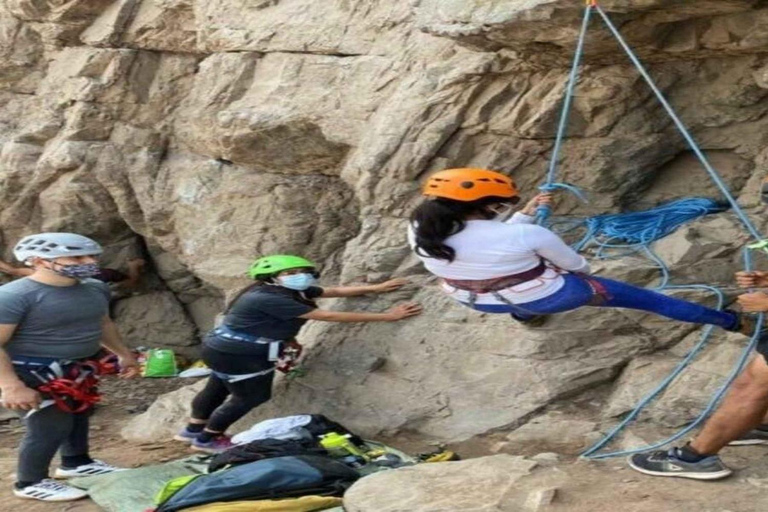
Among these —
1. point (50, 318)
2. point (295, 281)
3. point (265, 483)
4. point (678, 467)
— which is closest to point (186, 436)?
point (295, 281)

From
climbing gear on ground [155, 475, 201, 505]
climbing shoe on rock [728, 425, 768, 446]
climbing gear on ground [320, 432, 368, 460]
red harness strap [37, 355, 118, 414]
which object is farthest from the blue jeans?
red harness strap [37, 355, 118, 414]

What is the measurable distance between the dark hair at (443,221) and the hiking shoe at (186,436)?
2.59m

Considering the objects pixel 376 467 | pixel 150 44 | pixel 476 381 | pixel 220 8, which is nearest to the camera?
pixel 376 467

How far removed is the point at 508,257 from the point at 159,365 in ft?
18.1

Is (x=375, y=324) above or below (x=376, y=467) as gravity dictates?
above

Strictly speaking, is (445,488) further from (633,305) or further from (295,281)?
(295,281)

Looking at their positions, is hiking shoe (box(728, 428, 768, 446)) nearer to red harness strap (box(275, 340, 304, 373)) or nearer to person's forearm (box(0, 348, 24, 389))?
red harness strap (box(275, 340, 304, 373))

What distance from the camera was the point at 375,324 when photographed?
6.84 m

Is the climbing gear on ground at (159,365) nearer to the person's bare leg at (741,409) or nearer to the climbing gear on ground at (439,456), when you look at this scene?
the climbing gear on ground at (439,456)

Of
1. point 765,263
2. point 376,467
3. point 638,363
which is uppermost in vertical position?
point 765,263

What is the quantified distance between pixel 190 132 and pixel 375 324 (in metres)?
3.02

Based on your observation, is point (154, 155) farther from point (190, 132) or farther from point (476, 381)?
point (476, 381)

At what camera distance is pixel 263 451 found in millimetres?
5750

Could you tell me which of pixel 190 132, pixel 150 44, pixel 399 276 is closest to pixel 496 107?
pixel 399 276
